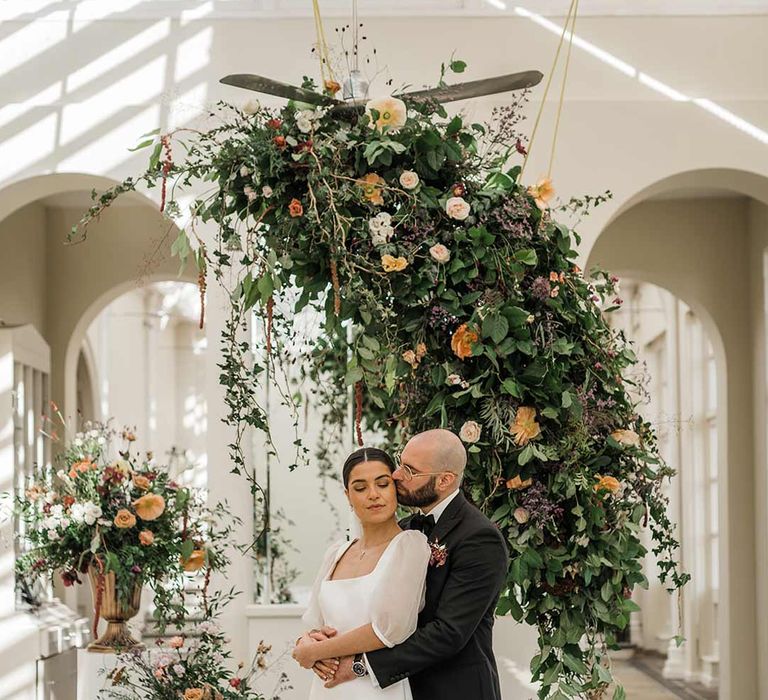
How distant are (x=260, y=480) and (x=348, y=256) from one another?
120 inches

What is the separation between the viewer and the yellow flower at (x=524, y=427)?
4.18 m

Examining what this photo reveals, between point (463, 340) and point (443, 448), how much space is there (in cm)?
56

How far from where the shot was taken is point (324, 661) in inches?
140

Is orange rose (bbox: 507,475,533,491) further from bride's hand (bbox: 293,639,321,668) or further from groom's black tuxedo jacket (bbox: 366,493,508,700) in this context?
bride's hand (bbox: 293,639,321,668)

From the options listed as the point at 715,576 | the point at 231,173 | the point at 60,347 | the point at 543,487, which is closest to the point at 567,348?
the point at 543,487

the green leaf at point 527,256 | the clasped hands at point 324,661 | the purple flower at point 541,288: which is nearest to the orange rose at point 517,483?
the purple flower at point 541,288

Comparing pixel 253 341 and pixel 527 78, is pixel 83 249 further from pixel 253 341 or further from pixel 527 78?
pixel 527 78

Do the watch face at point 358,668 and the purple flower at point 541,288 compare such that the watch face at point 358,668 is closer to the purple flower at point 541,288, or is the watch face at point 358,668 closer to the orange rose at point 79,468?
the purple flower at point 541,288

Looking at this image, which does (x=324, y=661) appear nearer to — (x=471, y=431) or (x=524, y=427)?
(x=471, y=431)

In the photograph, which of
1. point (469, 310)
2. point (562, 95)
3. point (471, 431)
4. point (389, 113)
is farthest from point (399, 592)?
point (562, 95)

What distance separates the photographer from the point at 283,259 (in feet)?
13.2

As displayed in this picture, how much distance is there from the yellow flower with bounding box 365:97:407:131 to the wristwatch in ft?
5.05

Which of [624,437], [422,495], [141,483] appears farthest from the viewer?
[141,483]

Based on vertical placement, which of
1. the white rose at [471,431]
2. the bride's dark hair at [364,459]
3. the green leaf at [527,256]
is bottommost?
the bride's dark hair at [364,459]
